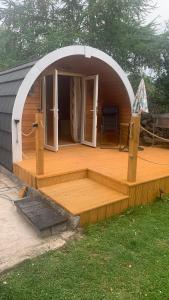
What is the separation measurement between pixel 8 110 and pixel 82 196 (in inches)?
98.5

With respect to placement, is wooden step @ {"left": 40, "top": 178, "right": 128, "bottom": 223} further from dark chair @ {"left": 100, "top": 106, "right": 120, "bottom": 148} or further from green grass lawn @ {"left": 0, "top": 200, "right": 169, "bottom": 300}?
dark chair @ {"left": 100, "top": 106, "right": 120, "bottom": 148}

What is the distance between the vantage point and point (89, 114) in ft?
24.4

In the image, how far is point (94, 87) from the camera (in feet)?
22.6

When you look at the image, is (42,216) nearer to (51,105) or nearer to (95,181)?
(95,181)

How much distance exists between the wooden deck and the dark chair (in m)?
1.49

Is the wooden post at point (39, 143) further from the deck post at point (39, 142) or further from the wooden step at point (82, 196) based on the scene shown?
the wooden step at point (82, 196)

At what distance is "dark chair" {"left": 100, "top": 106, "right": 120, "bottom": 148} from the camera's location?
7426 millimetres

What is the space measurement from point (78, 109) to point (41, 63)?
89.0 inches

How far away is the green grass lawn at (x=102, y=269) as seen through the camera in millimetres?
2480

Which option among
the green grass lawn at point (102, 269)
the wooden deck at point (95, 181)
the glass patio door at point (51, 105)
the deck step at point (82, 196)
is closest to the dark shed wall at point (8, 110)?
the wooden deck at point (95, 181)

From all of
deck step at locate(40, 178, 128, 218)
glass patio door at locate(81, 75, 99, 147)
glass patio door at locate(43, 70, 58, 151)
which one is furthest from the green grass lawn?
glass patio door at locate(81, 75, 99, 147)

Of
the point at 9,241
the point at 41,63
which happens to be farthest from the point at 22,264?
the point at 41,63

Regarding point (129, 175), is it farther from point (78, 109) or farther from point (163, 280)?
point (78, 109)

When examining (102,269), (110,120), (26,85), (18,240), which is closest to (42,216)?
(18,240)
